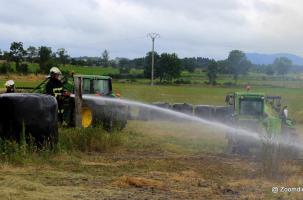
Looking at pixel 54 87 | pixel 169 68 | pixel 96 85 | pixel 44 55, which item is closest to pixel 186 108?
pixel 96 85

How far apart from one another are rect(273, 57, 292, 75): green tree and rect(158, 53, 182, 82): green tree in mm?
16537

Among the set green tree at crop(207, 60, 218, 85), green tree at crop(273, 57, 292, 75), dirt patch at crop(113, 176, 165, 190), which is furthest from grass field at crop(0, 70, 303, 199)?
green tree at crop(273, 57, 292, 75)

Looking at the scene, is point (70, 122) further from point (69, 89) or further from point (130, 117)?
point (130, 117)

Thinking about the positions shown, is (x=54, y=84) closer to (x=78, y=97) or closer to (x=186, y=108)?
(x=78, y=97)

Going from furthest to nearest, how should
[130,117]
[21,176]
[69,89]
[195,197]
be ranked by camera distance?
[130,117] < [69,89] < [21,176] < [195,197]

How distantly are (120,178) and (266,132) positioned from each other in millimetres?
5628

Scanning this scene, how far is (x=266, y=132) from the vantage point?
544 inches

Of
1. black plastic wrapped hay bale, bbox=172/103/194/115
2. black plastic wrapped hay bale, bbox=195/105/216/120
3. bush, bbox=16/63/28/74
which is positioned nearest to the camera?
black plastic wrapped hay bale, bbox=195/105/216/120

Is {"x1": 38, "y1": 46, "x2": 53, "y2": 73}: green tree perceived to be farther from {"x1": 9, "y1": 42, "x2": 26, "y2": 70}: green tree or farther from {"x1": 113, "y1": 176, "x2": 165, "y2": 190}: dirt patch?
{"x1": 113, "y1": 176, "x2": 165, "y2": 190}: dirt patch

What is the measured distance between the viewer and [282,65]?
304 ft

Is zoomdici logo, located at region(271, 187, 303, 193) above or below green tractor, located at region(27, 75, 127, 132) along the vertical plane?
below

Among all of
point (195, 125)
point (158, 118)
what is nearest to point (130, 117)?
point (158, 118)

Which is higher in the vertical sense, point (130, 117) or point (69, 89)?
point (69, 89)

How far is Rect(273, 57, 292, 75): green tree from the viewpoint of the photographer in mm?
91012
